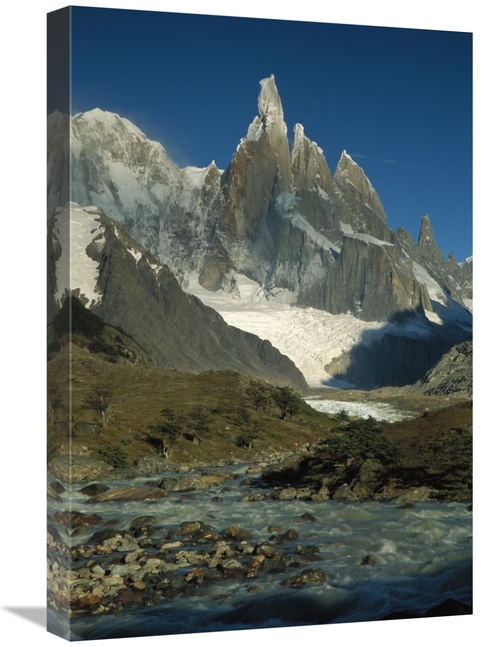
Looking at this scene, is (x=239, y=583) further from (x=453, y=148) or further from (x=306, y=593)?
(x=453, y=148)

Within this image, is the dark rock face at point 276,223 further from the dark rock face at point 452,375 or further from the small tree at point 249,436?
the small tree at point 249,436

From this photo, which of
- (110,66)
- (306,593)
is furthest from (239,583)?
(110,66)

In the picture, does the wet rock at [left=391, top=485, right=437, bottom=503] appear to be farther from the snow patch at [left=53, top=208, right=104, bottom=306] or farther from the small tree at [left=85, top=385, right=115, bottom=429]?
the snow patch at [left=53, top=208, right=104, bottom=306]

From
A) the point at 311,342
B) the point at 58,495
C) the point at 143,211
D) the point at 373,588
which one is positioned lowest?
the point at 373,588

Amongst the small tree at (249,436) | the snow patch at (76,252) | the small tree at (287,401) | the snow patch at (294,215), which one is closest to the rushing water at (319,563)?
the small tree at (249,436)

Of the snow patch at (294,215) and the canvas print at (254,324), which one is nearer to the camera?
the canvas print at (254,324)

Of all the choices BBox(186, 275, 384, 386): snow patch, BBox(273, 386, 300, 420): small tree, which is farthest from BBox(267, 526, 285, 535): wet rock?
BBox(186, 275, 384, 386): snow patch
